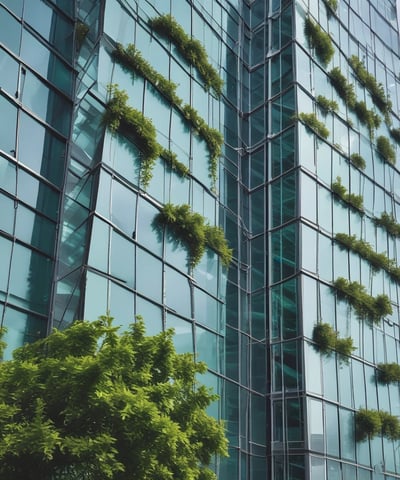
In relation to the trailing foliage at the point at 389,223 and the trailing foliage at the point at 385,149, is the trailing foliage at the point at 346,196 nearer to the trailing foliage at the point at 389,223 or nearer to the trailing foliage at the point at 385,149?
the trailing foliage at the point at 389,223

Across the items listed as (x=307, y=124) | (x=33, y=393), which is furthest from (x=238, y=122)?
(x=33, y=393)

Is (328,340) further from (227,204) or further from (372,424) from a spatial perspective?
(227,204)

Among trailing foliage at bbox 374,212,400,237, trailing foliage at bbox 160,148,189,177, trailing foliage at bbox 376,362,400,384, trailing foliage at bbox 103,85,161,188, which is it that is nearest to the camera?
trailing foliage at bbox 103,85,161,188

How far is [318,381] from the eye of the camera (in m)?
18.1

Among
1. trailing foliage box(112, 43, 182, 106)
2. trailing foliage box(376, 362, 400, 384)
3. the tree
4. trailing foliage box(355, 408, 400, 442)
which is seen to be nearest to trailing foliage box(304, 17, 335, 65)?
trailing foliage box(112, 43, 182, 106)

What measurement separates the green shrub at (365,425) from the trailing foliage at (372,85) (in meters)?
12.5

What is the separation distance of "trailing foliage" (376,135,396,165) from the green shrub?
1021 cm

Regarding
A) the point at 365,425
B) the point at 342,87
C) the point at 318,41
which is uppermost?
the point at 318,41

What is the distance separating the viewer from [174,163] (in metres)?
16.9

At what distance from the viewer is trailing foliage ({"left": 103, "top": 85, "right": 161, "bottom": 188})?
15180 millimetres

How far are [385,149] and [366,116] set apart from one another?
4.88 ft

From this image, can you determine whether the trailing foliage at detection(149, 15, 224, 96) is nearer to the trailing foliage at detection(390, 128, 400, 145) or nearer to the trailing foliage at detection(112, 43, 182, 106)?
the trailing foliage at detection(112, 43, 182, 106)

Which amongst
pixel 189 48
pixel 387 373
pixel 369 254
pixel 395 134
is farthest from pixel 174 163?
pixel 395 134

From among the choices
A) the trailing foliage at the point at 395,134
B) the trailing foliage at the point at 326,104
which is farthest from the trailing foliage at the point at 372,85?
the trailing foliage at the point at 326,104
